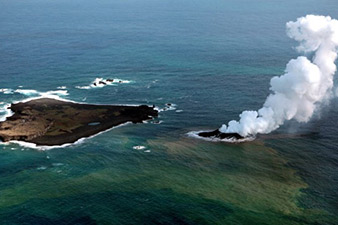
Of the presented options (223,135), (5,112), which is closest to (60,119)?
(5,112)

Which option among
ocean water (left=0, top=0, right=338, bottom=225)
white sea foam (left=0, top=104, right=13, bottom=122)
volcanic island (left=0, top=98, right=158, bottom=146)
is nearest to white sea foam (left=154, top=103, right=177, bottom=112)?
volcanic island (left=0, top=98, right=158, bottom=146)

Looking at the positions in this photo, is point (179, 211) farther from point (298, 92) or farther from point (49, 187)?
point (298, 92)

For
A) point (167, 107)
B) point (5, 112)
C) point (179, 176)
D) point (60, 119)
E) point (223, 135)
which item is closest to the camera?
point (179, 176)

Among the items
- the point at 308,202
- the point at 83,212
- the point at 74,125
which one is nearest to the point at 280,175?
the point at 308,202

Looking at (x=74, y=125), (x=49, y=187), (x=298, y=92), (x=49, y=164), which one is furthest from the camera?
(x=74, y=125)

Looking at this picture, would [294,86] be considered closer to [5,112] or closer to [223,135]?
[223,135]

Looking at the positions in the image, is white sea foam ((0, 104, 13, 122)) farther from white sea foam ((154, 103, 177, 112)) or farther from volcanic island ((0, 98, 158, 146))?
white sea foam ((154, 103, 177, 112))

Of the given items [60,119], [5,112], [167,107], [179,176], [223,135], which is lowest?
[179,176]

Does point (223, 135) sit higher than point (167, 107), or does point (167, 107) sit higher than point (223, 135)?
point (167, 107)
